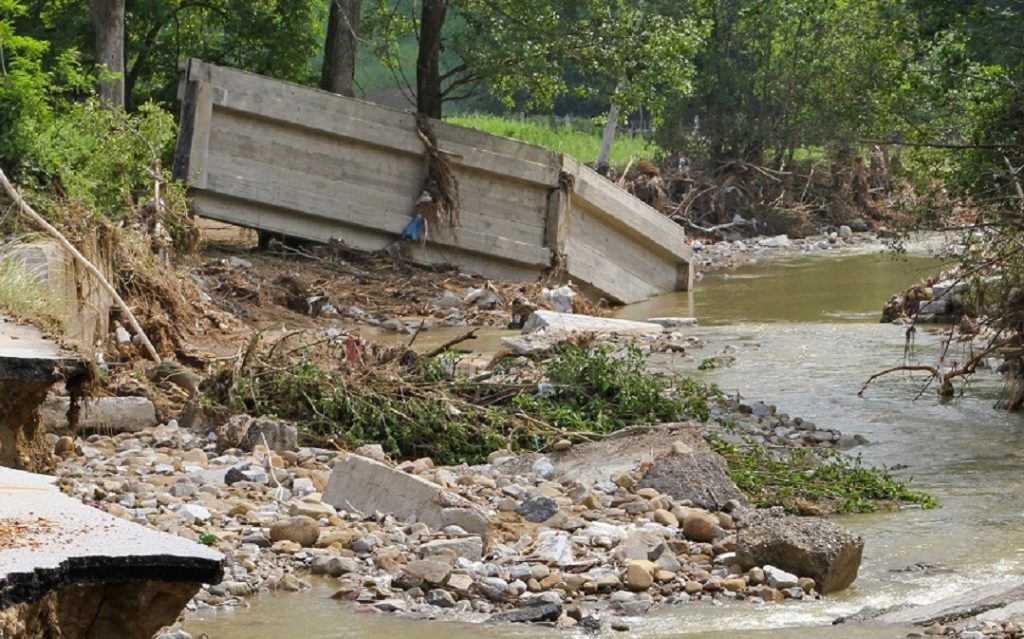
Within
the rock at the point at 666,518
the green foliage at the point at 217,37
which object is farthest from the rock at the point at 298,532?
the green foliage at the point at 217,37

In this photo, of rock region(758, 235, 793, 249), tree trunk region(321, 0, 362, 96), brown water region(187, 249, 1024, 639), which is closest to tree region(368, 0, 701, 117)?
tree trunk region(321, 0, 362, 96)

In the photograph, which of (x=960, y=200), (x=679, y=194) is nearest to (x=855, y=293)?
(x=960, y=200)

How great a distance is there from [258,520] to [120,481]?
953mm

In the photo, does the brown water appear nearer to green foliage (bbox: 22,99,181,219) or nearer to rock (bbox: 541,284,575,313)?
rock (bbox: 541,284,575,313)

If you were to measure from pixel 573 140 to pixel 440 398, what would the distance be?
25.7 m

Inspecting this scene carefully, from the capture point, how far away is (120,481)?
24.7 feet

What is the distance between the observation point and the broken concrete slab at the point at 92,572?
147 inches

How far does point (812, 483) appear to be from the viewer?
8336mm

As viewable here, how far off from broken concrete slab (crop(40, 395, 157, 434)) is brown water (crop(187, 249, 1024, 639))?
9.49 ft

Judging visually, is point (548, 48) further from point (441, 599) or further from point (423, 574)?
point (441, 599)

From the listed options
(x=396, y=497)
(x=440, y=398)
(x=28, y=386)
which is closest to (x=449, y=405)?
(x=440, y=398)

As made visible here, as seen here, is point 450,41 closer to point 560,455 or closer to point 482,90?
point 560,455

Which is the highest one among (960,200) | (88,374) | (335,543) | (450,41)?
(450,41)

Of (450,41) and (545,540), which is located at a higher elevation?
(450,41)
